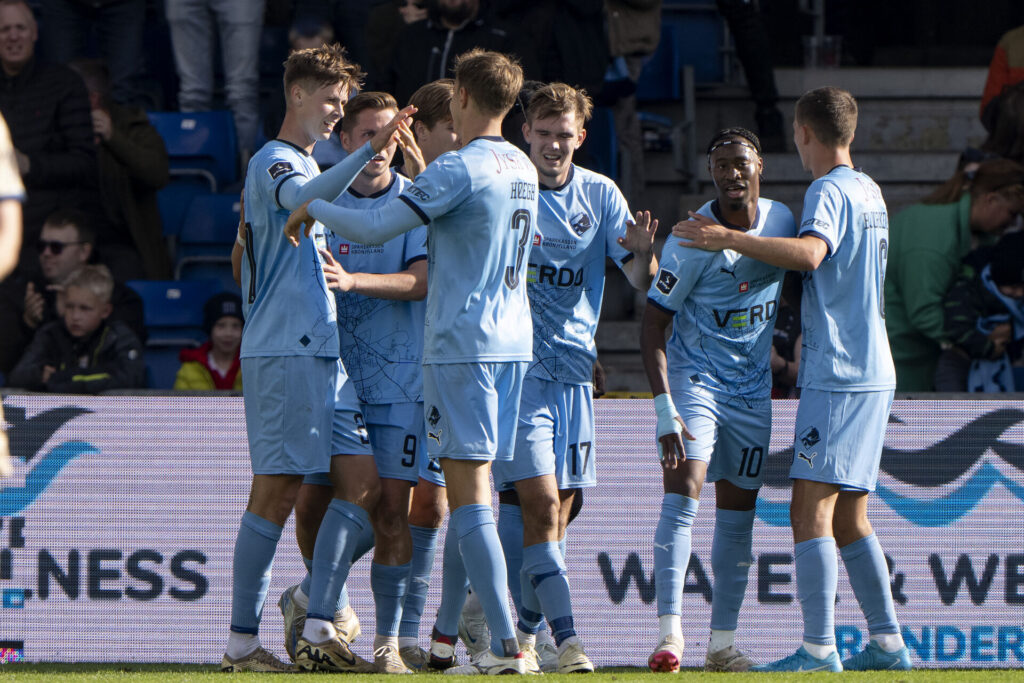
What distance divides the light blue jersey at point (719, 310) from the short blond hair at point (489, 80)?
900 mm

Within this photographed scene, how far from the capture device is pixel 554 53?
9.22m

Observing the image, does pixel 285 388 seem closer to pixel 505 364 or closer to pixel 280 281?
pixel 280 281

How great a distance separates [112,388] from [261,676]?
290 cm

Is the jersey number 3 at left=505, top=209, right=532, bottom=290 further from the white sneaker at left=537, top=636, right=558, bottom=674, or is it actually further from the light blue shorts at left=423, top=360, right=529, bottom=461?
the white sneaker at left=537, top=636, right=558, bottom=674

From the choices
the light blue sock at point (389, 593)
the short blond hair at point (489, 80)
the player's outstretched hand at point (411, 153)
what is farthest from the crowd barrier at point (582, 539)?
the short blond hair at point (489, 80)

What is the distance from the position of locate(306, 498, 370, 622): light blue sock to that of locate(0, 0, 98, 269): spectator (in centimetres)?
465

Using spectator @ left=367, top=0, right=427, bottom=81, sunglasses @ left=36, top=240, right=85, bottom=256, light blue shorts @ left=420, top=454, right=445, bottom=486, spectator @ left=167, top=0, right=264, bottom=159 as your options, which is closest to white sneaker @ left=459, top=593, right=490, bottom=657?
light blue shorts @ left=420, top=454, right=445, bottom=486

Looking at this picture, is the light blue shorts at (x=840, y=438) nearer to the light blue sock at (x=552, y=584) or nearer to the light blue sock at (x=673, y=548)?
the light blue sock at (x=673, y=548)

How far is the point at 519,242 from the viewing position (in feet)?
15.7

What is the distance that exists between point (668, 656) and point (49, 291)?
16.4ft

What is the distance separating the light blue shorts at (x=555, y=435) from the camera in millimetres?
5000

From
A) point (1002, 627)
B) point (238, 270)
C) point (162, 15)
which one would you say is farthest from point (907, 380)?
point (162, 15)

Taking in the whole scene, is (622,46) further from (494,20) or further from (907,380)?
(907,380)

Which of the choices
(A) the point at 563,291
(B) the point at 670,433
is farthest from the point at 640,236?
(B) the point at 670,433
